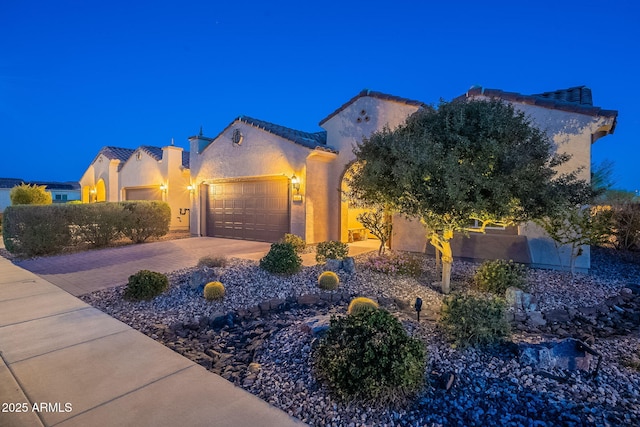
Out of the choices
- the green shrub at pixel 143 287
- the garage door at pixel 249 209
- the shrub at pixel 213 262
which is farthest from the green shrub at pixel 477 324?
the garage door at pixel 249 209

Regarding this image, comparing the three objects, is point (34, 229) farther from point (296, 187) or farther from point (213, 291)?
point (296, 187)

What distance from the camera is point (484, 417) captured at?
2.54 m

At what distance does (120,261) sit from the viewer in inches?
355

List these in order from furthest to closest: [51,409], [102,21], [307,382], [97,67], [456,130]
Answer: [97,67] → [102,21] → [456,130] → [307,382] → [51,409]

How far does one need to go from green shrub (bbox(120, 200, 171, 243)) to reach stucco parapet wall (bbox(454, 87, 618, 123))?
11718 mm

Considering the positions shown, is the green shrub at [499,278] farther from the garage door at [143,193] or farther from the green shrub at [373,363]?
the garage door at [143,193]

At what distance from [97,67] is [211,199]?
113 ft

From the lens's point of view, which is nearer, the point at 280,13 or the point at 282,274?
the point at 282,274

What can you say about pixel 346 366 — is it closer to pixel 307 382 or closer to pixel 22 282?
pixel 307 382

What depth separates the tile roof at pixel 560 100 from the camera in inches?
296

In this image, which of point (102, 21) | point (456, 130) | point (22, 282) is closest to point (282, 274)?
point (456, 130)

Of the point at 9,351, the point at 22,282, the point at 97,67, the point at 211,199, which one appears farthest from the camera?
the point at 97,67

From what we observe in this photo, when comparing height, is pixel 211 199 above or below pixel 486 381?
above

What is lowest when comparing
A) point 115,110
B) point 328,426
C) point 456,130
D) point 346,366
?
A: point 328,426
